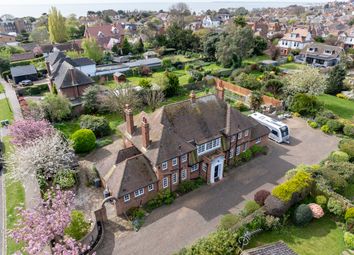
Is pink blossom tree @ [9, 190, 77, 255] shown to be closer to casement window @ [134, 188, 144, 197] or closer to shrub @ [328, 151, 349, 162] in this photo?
casement window @ [134, 188, 144, 197]

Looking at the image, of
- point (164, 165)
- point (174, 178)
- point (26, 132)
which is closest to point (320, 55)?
point (174, 178)

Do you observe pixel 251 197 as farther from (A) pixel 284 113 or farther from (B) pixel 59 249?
(A) pixel 284 113

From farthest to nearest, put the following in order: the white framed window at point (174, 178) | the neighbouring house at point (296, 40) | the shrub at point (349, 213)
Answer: the neighbouring house at point (296, 40)
the white framed window at point (174, 178)
the shrub at point (349, 213)

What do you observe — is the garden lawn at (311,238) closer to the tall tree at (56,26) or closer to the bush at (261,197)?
the bush at (261,197)

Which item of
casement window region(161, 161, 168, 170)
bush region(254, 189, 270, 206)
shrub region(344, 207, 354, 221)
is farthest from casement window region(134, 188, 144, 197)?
shrub region(344, 207, 354, 221)

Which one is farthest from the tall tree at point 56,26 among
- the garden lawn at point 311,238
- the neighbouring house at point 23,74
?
the garden lawn at point 311,238
